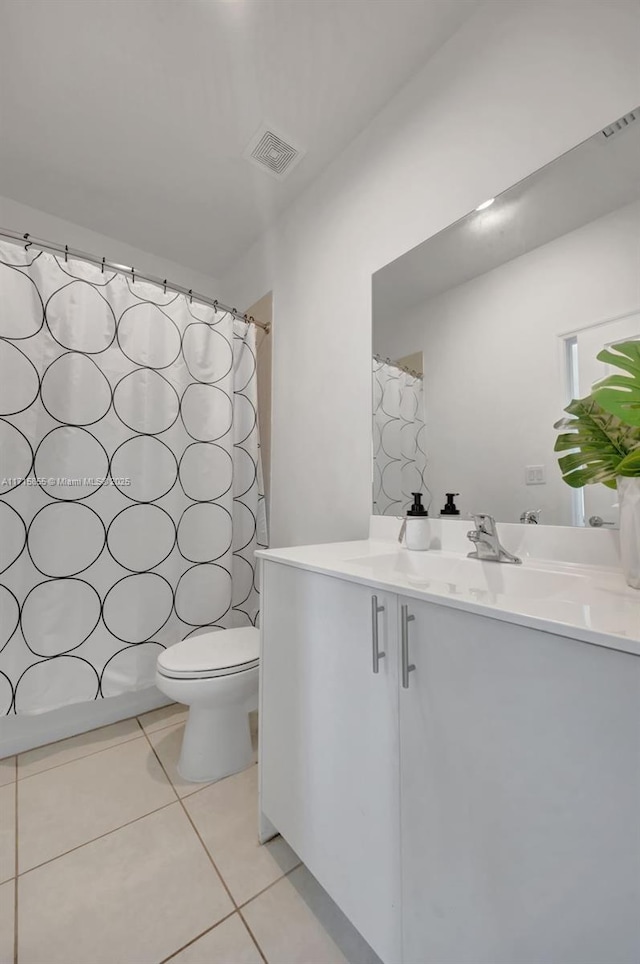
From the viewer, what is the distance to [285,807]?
946mm

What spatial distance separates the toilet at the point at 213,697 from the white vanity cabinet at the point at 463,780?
40 cm

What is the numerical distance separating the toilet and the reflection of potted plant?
1111 millimetres

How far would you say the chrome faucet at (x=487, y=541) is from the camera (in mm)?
972

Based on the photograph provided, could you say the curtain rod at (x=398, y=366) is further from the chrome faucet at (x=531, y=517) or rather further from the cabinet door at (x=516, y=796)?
the cabinet door at (x=516, y=796)

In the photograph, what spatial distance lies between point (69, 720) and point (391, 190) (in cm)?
241

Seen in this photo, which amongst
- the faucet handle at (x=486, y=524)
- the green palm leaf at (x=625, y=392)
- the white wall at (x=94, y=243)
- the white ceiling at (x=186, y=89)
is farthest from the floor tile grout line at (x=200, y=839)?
the white ceiling at (x=186, y=89)

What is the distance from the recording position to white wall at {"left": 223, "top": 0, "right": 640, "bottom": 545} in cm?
94

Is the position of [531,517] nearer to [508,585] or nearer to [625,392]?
[508,585]

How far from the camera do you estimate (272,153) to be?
1.60 m

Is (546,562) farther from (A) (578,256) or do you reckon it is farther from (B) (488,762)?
(A) (578,256)

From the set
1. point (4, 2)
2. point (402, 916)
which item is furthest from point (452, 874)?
point (4, 2)

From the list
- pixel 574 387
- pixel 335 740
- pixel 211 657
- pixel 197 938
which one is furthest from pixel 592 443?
pixel 197 938

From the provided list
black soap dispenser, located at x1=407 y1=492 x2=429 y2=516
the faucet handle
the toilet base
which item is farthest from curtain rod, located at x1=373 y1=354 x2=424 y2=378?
the toilet base

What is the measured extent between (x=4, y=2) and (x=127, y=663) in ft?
7.22
